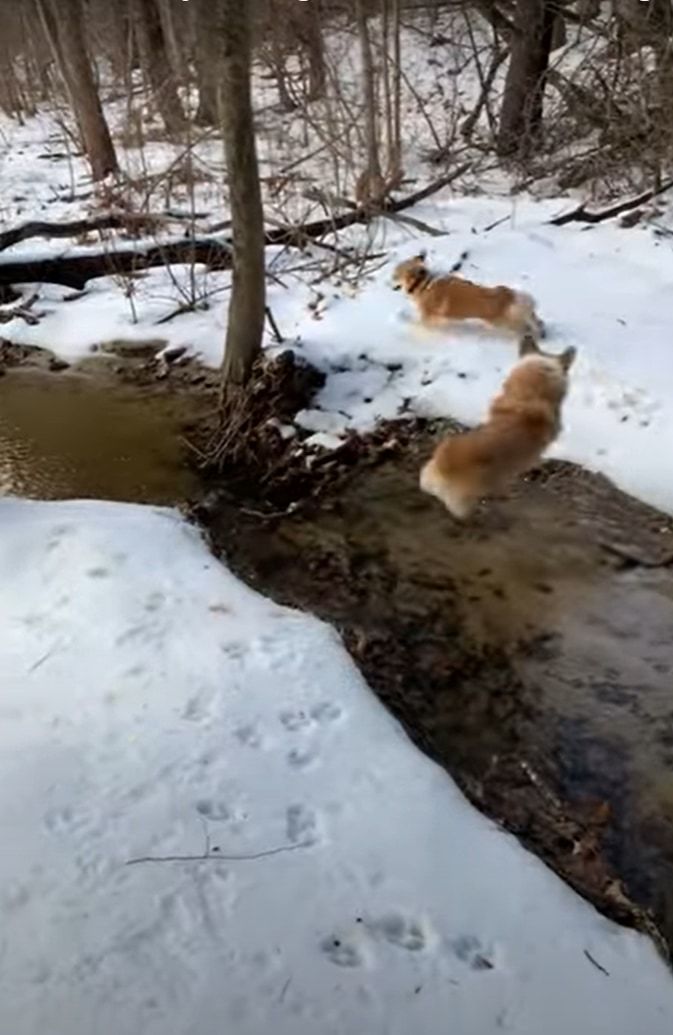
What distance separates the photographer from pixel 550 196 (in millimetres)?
10188

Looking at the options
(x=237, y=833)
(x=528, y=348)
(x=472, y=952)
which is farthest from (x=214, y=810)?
(x=528, y=348)

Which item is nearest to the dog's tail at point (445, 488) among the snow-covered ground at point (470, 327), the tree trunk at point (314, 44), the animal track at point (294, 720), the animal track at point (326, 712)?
the snow-covered ground at point (470, 327)

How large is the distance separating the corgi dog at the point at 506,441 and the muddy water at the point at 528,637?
1.38 feet

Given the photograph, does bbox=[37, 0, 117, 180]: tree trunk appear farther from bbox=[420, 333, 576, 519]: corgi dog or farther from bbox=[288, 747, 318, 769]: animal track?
bbox=[288, 747, 318, 769]: animal track

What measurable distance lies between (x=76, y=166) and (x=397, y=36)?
7.11m

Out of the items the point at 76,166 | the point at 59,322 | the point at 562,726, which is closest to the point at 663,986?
the point at 562,726

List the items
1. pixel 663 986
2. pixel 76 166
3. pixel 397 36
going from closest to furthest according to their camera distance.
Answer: pixel 663 986, pixel 397 36, pixel 76 166

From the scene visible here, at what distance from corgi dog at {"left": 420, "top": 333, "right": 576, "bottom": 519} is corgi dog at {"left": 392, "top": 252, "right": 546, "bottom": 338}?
3.56 ft

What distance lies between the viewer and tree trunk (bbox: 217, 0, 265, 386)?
5738 mm

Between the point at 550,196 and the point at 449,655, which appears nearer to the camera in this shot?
the point at 449,655

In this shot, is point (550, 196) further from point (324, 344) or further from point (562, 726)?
point (562, 726)

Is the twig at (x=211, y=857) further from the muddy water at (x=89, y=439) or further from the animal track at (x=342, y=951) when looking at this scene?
the muddy water at (x=89, y=439)

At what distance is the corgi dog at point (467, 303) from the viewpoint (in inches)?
282

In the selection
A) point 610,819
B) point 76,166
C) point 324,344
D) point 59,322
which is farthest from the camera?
point 76,166
